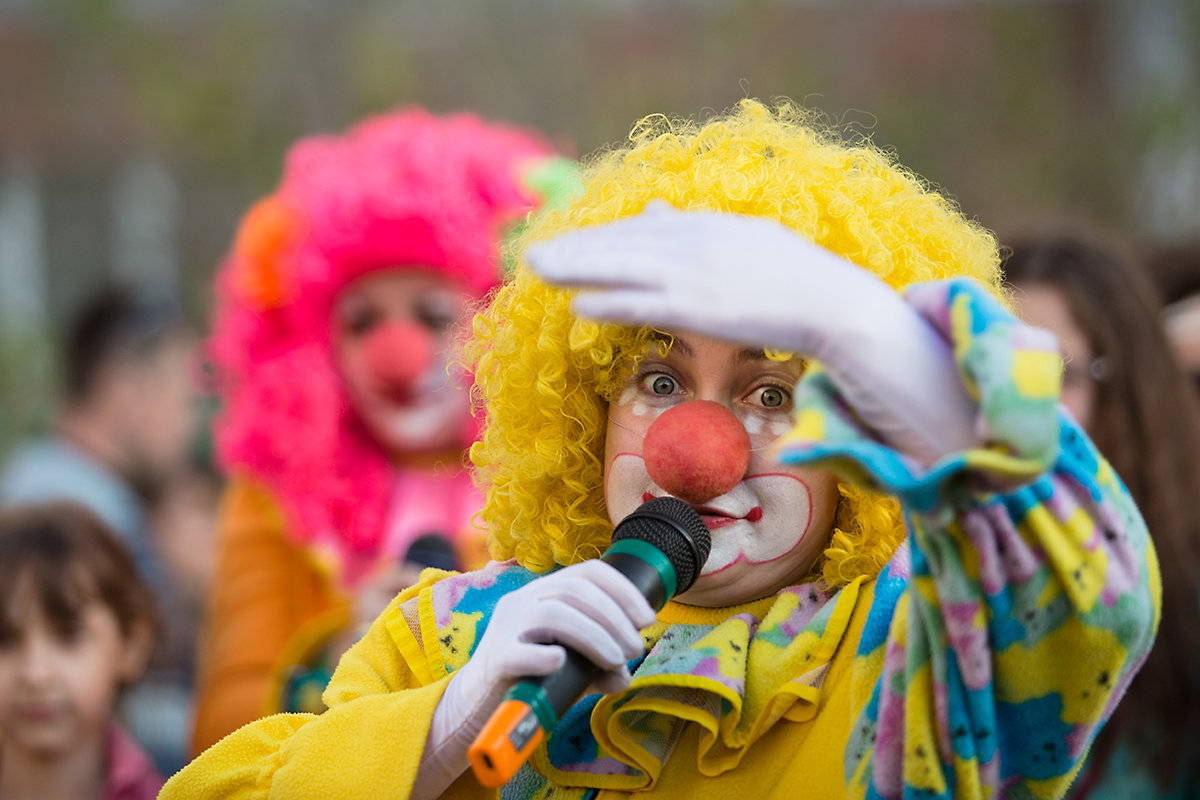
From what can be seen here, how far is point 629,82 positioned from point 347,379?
581 cm

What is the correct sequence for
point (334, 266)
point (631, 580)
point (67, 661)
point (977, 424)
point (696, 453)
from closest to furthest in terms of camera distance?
point (977, 424) < point (631, 580) < point (696, 453) < point (67, 661) < point (334, 266)

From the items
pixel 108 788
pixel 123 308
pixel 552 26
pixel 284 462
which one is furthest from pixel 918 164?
pixel 108 788

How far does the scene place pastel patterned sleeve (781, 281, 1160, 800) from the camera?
3.44 ft

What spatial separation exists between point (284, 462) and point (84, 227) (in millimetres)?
7877

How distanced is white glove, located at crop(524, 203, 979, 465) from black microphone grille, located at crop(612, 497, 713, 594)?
0.29 meters

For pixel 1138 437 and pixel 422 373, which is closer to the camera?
pixel 1138 437

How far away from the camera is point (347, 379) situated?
9.87ft

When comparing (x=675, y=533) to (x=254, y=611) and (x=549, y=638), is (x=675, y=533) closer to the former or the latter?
(x=549, y=638)

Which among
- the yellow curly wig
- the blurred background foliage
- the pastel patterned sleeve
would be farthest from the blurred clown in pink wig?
the blurred background foliage

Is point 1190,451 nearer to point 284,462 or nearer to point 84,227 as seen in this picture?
point 284,462

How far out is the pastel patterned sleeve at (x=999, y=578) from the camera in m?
1.05

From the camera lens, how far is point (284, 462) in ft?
10.4

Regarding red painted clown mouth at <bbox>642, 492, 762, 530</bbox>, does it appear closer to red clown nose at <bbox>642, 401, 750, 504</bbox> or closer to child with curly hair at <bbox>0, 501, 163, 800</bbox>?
red clown nose at <bbox>642, 401, 750, 504</bbox>

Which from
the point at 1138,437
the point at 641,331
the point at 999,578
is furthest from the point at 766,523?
the point at 1138,437
